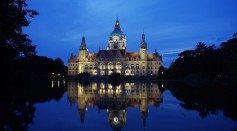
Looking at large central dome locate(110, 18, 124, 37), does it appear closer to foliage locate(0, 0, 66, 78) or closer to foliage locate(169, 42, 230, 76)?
Answer: foliage locate(169, 42, 230, 76)

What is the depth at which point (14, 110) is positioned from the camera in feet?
55.8

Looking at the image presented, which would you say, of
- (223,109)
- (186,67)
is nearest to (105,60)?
(186,67)

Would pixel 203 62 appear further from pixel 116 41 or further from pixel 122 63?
pixel 116 41

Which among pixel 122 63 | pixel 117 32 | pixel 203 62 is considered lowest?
pixel 203 62

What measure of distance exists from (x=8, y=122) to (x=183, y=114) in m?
9.43

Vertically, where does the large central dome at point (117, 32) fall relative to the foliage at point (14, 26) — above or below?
above

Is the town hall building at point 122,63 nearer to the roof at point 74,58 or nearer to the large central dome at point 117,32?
the roof at point 74,58

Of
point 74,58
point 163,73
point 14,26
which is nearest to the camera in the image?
point 14,26

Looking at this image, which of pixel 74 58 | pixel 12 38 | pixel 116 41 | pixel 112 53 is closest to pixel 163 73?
pixel 112 53

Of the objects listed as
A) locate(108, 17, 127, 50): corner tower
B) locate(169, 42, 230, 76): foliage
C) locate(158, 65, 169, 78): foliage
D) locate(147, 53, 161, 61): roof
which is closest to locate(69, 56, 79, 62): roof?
locate(108, 17, 127, 50): corner tower

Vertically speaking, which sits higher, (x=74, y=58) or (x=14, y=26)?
(x=74, y=58)

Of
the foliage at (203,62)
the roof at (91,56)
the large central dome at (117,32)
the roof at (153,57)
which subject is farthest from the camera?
the large central dome at (117,32)

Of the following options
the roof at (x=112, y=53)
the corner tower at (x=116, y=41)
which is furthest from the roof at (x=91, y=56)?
the corner tower at (x=116, y=41)

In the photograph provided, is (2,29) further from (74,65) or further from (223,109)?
(74,65)
